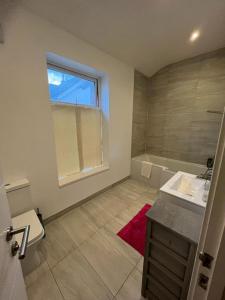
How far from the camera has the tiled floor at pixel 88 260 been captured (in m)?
1.15

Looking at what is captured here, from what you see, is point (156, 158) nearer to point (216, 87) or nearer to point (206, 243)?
point (216, 87)

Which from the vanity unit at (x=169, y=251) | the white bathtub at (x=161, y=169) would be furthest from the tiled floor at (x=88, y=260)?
the white bathtub at (x=161, y=169)

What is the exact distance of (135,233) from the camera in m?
1.73

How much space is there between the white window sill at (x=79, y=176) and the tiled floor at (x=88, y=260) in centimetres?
51

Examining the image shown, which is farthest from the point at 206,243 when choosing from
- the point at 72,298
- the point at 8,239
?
the point at 72,298

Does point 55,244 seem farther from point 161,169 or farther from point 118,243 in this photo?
point 161,169

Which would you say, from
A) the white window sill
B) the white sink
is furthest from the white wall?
the white sink

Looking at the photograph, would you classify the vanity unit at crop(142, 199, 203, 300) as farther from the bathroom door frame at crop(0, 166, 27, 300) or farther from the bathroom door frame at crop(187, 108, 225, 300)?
the bathroom door frame at crop(0, 166, 27, 300)

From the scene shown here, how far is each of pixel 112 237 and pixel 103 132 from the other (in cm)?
172

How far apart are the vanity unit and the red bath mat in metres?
0.50

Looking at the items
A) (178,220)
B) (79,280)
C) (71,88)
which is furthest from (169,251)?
(71,88)

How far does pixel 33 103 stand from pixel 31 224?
133 centimetres

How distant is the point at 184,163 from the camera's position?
2.87 metres

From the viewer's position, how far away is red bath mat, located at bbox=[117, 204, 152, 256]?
1.57 meters
